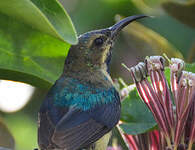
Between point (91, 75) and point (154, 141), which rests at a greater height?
point (91, 75)

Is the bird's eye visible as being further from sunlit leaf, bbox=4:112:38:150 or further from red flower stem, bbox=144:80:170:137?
sunlit leaf, bbox=4:112:38:150

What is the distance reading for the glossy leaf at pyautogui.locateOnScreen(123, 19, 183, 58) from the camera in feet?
11.5

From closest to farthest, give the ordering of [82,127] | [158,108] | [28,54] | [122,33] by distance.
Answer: [158,108], [28,54], [82,127], [122,33]

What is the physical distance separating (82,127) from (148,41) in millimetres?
809

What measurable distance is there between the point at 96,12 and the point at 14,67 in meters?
1.93

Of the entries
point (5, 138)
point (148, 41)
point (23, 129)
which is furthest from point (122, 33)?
point (5, 138)

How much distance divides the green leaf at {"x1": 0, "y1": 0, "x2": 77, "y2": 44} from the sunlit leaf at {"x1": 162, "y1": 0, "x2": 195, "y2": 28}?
1.33 metres

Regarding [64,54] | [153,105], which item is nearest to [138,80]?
[153,105]

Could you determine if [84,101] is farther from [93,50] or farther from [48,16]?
[48,16]

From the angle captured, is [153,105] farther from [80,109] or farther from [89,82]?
[89,82]

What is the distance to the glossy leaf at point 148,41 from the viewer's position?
3.52m

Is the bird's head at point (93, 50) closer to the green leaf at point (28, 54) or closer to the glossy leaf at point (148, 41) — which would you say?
the glossy leaf at point (148, 41)

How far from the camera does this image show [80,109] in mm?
3396

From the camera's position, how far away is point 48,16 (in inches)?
95.4
